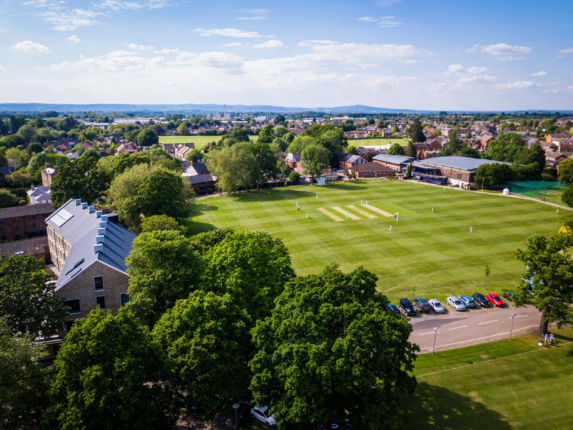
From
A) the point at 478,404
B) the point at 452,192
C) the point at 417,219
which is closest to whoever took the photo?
the point at 478,404

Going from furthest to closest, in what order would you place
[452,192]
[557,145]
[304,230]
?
[557,145], [452,192], [304,230]

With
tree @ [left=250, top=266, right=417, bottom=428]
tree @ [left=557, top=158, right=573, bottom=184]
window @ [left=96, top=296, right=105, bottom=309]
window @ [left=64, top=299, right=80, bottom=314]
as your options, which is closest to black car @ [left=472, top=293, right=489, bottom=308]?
tree @ [left=250, top=266, right=417, bottom=428]

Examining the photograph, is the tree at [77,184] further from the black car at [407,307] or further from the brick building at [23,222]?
the black car at [407,307]

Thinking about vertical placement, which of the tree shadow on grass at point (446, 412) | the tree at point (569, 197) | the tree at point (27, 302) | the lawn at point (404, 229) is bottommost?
the tree shadow on grass at point (446, 412)

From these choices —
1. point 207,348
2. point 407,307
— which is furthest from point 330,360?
point 407,307

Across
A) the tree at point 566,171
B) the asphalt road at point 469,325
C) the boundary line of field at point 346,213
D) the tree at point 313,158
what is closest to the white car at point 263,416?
the asphalt road at point 469,325

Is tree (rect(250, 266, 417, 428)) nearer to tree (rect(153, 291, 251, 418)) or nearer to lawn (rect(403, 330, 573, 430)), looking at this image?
tree (rect(153, 291, 251, 418))

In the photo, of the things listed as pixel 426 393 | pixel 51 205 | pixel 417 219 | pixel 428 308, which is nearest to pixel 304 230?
pixel 417 219

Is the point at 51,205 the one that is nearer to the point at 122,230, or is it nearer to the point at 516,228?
the point at 122,230

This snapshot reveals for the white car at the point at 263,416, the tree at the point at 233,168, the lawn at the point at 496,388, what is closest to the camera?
the white car at the point at 263,416
